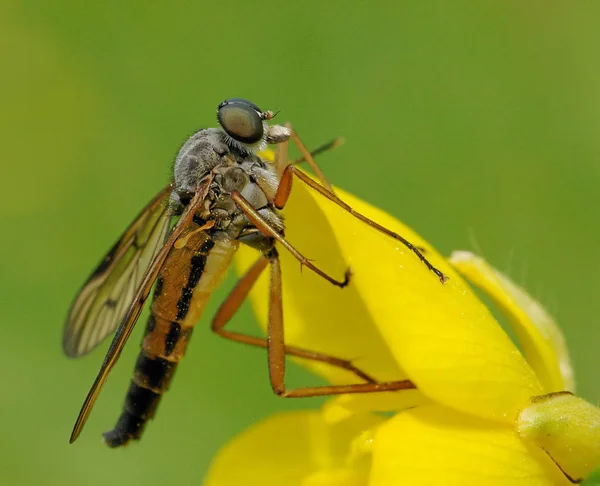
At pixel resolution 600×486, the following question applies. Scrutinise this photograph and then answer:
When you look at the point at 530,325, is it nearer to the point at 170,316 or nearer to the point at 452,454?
the point at 452,454

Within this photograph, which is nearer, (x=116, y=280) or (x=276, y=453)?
(x=276, y=453)

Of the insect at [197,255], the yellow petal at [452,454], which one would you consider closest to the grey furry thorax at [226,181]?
the insect at [197,255]

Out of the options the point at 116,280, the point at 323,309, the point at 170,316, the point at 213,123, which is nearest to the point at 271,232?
the point at 323,309

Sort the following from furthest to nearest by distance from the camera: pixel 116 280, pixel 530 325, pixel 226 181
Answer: pixel 116 280, pixel 226 181, pixel 530 325

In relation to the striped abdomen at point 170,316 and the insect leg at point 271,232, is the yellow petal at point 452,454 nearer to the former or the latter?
the insect leg at point 271,232

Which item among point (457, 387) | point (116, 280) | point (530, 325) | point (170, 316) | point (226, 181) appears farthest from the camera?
point (116, 280)

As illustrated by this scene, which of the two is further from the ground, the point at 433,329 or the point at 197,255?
the point at 197,255
